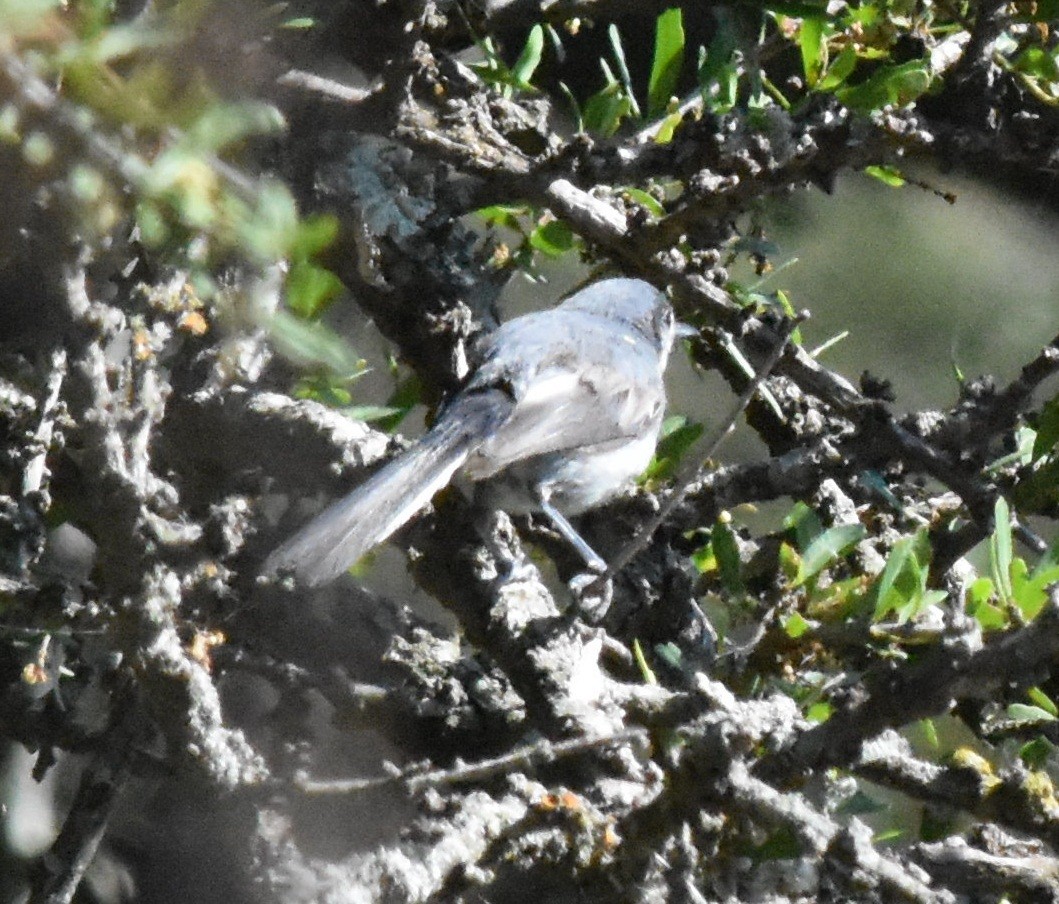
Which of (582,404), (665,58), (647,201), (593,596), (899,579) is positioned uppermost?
(665,58)

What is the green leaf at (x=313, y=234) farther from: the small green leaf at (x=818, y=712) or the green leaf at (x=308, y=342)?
the small green leaf at (x=818, y=712)

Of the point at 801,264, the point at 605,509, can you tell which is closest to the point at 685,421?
the point at 605,509

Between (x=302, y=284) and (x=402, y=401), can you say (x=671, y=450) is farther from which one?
(x=302, y=284)

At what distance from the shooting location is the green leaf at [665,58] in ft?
6.36

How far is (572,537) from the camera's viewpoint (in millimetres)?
2086

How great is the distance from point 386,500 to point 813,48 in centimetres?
81

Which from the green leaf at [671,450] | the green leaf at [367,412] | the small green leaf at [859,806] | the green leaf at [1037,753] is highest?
the green leaf at [367,412]

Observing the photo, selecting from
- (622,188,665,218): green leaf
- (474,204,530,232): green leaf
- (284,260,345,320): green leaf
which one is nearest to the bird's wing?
(474,204,530,232): green leaf

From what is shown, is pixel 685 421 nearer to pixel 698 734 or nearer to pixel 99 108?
pixel 698 734

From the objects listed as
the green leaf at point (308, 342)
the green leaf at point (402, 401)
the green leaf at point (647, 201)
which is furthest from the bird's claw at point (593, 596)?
the green leaf at point (308, 342)

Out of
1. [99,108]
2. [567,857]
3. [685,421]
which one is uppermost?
[99,108]

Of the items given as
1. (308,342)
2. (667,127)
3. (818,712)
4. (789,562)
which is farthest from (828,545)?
(308,342)

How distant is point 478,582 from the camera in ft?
5.75

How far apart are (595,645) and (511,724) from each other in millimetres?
136
